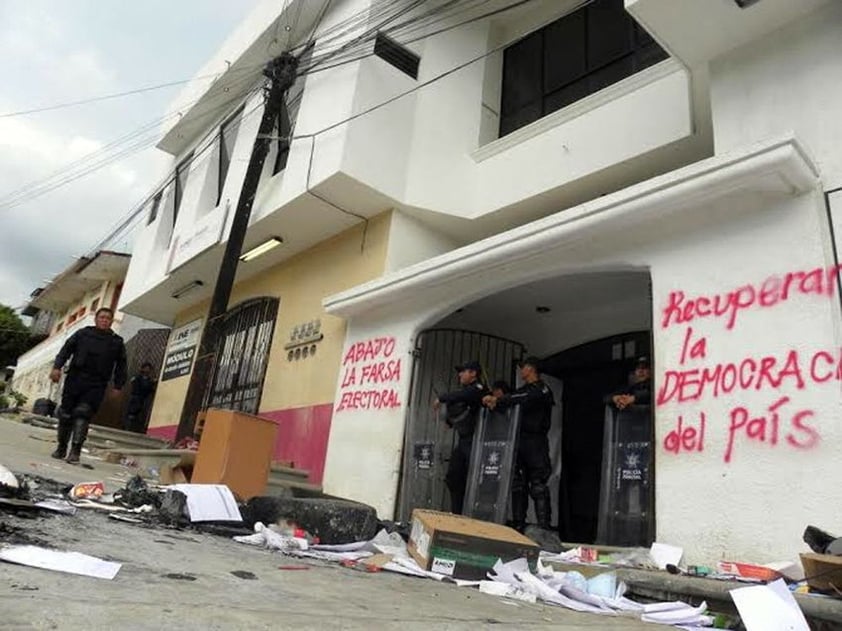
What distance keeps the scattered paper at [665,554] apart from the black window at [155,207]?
42.3 ft

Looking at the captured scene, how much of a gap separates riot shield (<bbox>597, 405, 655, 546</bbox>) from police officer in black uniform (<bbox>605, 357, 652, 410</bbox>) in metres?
0.06

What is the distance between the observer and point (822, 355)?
405cm

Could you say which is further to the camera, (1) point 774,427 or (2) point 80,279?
(2) point 80,279

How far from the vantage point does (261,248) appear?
9922 mm

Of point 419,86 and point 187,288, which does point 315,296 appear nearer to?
point 419,86

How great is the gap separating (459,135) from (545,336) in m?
2.98

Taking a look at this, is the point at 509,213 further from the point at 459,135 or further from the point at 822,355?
the point at 822,355

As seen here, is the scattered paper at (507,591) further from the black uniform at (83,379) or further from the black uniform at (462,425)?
the black uniform at (83,379)

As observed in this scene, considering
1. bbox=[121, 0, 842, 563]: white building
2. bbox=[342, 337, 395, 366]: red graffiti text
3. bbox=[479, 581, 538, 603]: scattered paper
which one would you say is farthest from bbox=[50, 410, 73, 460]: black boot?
bbox=[479, 581, 538, 603]: scattered paper

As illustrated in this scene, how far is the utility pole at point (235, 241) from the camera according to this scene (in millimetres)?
9180

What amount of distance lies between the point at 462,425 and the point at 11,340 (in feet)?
113

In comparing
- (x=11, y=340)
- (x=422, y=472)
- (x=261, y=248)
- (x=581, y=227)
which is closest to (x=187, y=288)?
(x=261, y=248)

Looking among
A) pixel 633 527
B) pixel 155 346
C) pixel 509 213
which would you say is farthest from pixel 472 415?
pixel 155 346

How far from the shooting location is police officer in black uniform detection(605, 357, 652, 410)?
5.44 meters
